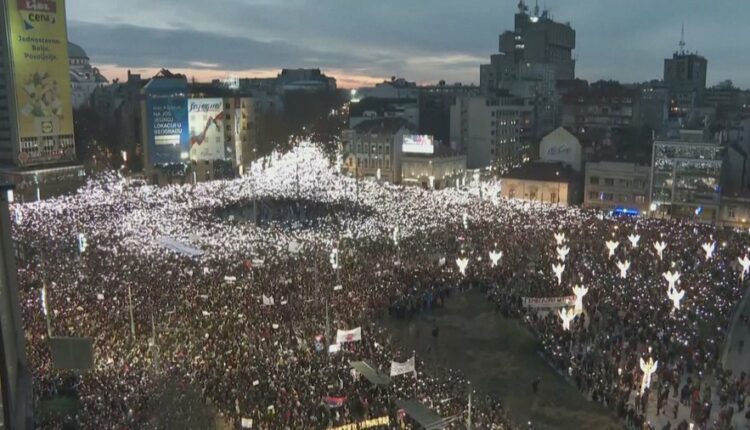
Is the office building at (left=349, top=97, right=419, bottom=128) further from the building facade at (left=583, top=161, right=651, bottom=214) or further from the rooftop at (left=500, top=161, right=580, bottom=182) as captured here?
the building facade at (left=583, top=161, right=651, bottom=214)

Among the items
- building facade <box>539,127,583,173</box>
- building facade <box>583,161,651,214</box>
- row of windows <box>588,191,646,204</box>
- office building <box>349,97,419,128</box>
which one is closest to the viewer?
building facade <box>583,161,651,214</box>

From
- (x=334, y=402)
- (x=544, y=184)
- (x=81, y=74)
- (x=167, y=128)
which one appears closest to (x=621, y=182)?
(x=544, y=184)

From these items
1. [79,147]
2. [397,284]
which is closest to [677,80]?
[79,147]

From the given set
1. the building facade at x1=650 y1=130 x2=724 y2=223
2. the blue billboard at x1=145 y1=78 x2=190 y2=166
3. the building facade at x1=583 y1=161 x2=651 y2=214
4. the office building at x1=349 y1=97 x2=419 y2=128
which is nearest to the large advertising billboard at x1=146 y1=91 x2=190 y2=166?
the blue billboard at x1=145 y1=78 x2=190 y2=166

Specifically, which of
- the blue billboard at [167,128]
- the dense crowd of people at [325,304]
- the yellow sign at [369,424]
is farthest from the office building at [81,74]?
the yellow sign at [369,424]

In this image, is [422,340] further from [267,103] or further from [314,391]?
[267,103]

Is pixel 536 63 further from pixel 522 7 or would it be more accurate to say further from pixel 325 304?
pixel 325 304
